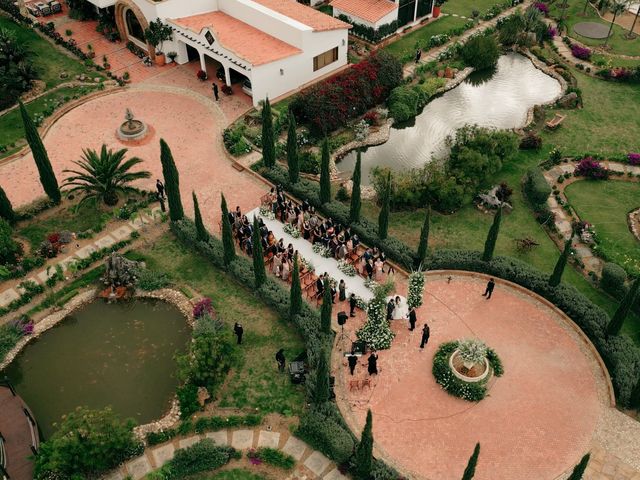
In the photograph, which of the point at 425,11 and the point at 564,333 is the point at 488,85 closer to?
the point at 425,11

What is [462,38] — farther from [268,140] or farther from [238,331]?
[238,331]

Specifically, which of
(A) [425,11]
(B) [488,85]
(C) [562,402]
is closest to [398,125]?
(B) [488,85]

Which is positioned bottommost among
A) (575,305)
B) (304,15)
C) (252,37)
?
(575,305)

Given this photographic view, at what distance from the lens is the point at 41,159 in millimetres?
35875

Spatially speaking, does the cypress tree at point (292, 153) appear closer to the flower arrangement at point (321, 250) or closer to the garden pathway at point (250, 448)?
the flower arrangement at point (321, 250)

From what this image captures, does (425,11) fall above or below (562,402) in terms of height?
above

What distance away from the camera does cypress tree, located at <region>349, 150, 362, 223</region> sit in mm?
33537

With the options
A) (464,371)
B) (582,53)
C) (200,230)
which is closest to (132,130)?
(200,230)

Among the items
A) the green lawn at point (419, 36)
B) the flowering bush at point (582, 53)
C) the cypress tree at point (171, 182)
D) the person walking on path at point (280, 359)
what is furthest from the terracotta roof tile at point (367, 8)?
the person walking on path at point (280, 359)

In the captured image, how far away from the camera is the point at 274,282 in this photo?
106 feet

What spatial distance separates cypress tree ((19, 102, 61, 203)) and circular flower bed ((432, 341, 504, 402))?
25982 millimetres

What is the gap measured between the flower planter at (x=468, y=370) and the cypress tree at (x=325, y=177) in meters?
13.5

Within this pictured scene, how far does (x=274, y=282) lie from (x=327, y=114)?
55.3 feet

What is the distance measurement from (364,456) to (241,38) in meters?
35.9
